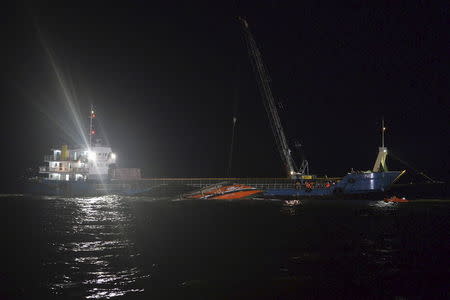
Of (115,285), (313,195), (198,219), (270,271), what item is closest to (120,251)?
(115,285)

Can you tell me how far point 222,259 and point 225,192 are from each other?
46.8 meters

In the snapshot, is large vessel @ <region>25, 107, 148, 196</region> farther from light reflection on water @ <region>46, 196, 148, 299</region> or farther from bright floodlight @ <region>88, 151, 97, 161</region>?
light reflection on water @ <region>46, 196, 148, 299</region>

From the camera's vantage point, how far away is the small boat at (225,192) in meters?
65.3

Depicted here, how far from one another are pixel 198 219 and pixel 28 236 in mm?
14677

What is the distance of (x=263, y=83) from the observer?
269 feet

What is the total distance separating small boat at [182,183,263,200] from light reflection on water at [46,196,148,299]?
35476mm

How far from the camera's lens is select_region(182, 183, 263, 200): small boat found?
65312 millimetres

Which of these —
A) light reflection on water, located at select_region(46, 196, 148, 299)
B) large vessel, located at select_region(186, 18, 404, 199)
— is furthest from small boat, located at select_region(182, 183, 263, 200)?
light reflection on water, located at select_region(46, 196, 148, 299)

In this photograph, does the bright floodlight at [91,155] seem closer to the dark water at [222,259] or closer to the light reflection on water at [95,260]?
the dark water at [222,259]

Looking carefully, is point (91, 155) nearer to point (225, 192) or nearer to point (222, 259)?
point (225, 192)

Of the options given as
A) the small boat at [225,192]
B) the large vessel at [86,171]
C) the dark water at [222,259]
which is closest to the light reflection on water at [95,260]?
the dark water at [222,259]

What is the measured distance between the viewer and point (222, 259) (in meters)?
18.8

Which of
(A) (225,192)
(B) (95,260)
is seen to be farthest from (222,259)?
(A) (225,192)

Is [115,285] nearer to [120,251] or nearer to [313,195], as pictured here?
[120,251]
